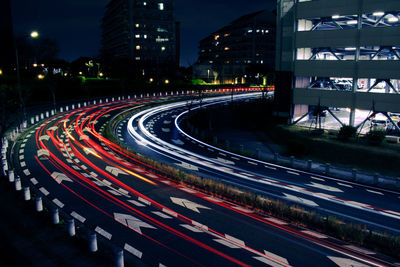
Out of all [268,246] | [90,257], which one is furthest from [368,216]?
[90,257]

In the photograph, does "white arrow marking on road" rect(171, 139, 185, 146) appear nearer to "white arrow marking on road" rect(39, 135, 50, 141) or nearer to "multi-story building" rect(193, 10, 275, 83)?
"white arrow marking on road" rect(39, 135, 50, 141)

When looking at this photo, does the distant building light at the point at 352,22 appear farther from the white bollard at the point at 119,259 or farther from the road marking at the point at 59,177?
the white bollard at the point at 119,259

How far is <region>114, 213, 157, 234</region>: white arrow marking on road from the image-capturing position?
1259cm

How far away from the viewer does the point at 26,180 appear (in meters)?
17.7

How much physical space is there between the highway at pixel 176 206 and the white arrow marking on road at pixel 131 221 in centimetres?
4

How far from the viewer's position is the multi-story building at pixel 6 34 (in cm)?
8474

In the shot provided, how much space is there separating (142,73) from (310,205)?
82.2m

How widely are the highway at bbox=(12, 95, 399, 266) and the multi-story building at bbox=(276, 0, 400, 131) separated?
64.0ft

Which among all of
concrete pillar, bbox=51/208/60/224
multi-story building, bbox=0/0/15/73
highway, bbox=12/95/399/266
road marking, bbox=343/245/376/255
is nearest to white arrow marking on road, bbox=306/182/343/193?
highway, bbox=12/95/399/266

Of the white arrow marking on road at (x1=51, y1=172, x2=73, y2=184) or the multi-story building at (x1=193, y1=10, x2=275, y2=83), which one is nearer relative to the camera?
the white arrow marking on road at (x1=51, y1=172, x2=73, y2=184)

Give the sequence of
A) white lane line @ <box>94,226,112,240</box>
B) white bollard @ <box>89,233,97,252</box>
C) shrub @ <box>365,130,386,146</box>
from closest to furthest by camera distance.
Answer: white bollard @ <box>89,233,97,252</box> → white lane line @ <box>94,226,112,240</box> → shrub @ <box>365,130,386,146</box>

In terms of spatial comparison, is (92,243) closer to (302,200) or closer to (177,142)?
(302,200)

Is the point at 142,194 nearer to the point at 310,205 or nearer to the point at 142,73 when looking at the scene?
the point at 310,205

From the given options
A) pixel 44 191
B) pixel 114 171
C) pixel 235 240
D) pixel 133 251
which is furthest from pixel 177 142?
pixel 133 251
